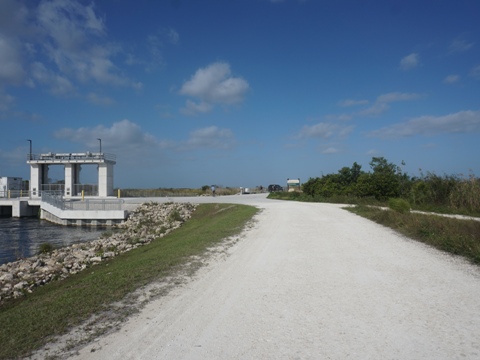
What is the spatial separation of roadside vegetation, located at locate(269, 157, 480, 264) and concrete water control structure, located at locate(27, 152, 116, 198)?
2463 centimetres

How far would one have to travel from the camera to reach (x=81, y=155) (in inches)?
1848

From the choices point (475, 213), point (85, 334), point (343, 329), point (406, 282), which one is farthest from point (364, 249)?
point (475, 213)

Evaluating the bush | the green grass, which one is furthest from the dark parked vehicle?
the green grass

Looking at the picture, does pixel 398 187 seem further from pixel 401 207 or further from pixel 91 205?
pixel 91 205

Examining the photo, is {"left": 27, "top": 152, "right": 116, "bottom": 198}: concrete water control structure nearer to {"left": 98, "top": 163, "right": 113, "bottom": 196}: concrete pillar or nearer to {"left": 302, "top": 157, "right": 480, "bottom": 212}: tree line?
{"left": 98, "top": 163, "right": 113, "bottom": 196}: concrete pillar

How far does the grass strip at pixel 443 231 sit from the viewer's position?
9469 mm

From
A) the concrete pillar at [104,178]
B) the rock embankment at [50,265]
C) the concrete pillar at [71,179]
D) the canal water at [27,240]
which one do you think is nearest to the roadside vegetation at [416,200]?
the rock embankment at [50,265]

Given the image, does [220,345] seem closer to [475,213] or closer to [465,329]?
[465,329]

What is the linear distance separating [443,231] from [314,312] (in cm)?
850

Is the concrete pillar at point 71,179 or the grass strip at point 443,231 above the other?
the concrete pillar at point 71,179

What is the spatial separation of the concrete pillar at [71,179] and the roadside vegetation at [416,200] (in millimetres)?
29162

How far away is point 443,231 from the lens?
11.5 meters

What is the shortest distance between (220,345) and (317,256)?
18.2 feet

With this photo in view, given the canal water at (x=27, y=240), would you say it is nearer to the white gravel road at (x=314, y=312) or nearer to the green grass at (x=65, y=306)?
the green grass at (x=65, y=306)
